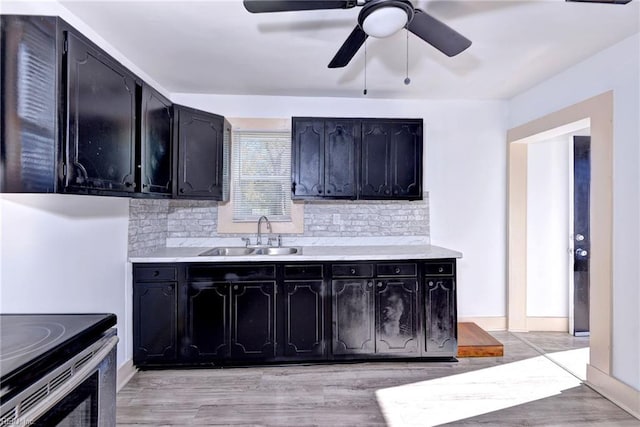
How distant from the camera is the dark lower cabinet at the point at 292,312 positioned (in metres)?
2.75

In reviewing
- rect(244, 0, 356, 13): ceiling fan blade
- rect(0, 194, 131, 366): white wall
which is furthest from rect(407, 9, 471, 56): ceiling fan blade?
rect(0, 194, 131, 366): white wall

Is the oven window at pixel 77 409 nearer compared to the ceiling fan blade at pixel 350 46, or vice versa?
the oven window at pixel 77 409

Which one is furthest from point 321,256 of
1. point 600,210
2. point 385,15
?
point 600,210

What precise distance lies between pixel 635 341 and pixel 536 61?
218 cm

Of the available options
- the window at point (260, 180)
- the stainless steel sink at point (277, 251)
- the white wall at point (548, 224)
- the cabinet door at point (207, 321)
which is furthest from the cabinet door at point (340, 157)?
the white wall at point (548, 224)

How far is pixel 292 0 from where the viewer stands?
1455 millimetres

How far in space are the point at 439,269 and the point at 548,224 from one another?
175cm

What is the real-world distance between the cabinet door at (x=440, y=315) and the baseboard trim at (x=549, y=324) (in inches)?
56.1

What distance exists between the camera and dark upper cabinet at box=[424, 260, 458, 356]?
290cm

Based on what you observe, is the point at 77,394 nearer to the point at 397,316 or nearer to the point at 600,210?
the point at 397,316

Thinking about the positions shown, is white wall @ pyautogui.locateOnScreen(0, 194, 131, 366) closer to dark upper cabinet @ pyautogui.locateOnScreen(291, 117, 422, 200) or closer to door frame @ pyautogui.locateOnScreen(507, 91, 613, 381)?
dark upper cabinet @ pyautogui.locateOnScreen(291, 117, 422, 200)

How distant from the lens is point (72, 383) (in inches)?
40.2

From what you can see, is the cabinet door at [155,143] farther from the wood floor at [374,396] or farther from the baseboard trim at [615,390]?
the baseboard trim at [615,390]

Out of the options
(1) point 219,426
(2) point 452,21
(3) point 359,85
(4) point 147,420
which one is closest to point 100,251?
(4) point 147,420
